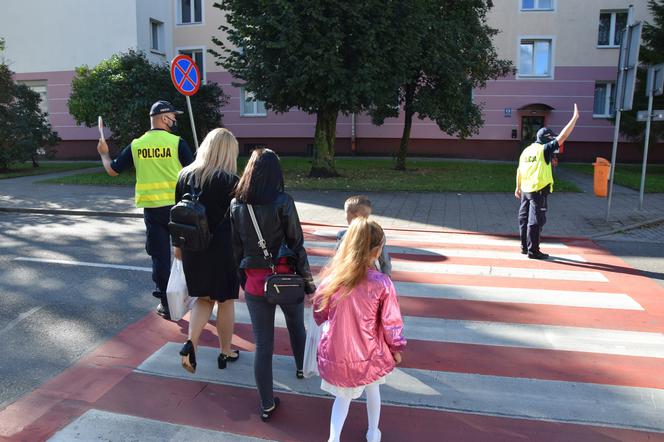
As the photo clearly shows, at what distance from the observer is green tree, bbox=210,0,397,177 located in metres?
14.7

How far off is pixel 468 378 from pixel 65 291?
4.58 meters

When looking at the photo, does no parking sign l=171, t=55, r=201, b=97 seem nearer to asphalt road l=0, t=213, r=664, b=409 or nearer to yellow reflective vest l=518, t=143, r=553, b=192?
asphalt road l=0, t=213, r=664, b=409

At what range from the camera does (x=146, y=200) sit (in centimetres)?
515

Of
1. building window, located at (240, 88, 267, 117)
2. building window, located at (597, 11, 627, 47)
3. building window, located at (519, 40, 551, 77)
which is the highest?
building window, located at (597, 11, 627, 47)

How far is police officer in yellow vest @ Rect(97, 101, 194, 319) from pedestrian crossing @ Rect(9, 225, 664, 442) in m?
1.03

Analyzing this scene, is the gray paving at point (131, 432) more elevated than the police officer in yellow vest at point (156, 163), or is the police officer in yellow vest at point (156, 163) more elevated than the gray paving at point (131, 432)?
the police officer in yellow vest at point (156, 163)

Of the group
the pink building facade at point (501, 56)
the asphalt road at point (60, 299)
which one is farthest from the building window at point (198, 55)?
the asphalt road at point (60, 299)

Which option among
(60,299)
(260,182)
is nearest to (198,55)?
(60,299)

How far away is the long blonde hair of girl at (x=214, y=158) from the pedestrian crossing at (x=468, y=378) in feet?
5.03

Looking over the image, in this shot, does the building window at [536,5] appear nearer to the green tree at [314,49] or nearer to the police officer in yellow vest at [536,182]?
the green tree at [314,49]

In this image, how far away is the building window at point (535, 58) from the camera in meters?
27.5

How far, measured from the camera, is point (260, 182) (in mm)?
3256

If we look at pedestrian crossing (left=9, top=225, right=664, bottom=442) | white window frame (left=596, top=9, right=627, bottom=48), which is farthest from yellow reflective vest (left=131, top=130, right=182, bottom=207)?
white window frame (left=596, top=9, right=627, bottom=48)

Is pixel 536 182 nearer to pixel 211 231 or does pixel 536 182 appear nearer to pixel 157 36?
pixel 211 231
